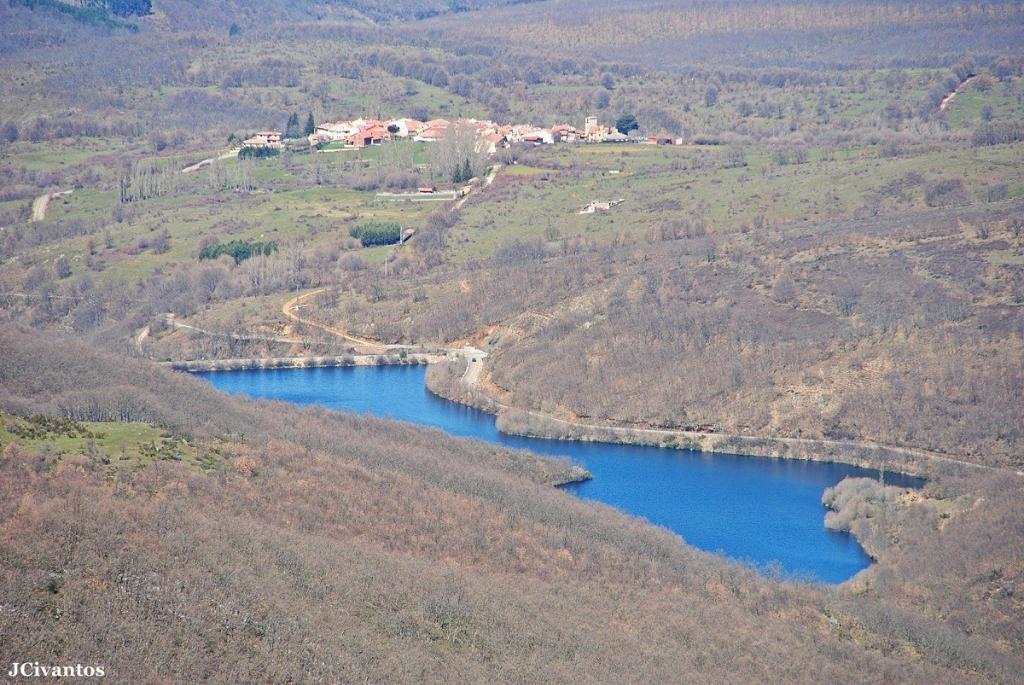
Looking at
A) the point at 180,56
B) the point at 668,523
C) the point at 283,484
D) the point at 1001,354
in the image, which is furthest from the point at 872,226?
the point at 180,56

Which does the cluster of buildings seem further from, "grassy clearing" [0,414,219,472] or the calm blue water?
"grassy clearing" [0,414,219,472]

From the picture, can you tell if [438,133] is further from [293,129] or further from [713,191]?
[713,191]

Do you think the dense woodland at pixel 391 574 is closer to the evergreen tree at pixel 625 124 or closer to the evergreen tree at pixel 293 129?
the evergreen tree at pixel 293 129

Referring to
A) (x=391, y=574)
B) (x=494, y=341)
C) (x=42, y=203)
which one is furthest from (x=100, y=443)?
(x=42, y=203)

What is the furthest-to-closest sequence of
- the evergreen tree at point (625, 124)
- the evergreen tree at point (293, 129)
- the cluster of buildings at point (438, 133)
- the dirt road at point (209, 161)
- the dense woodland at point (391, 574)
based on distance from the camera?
the evergreen tree at point (625, 124), the evergreen tree at point (293, 129), the cluster of buildings at point (438, 133), the dirt road at point (209, 161), the dense woodland at point (391, 574)

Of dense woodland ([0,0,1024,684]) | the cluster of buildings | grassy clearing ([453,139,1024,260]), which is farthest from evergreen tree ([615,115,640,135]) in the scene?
grassy clearing ([453,139,1024,260])

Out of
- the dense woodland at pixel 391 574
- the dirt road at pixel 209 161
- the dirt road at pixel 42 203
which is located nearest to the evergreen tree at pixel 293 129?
the dirt road at pixel 209 161
